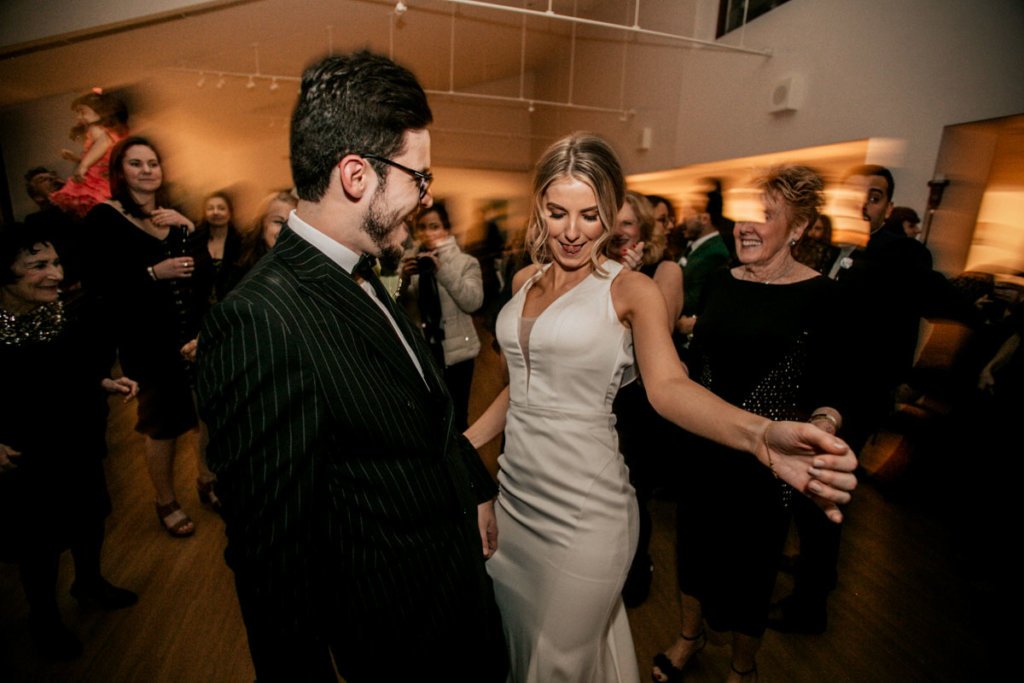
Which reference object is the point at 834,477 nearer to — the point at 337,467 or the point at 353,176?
the point at 337,467

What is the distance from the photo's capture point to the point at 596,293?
1.52 metres

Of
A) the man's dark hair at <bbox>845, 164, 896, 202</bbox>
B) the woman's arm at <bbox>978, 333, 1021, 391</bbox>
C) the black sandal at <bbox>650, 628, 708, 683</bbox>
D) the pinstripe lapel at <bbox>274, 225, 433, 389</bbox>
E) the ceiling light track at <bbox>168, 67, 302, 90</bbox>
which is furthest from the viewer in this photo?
the ceiling light track at <bbox>168, 67, 302, 90</bbox>

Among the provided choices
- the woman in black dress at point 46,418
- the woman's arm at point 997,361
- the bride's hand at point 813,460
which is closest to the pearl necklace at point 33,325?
the woman in black dress at point 46,418

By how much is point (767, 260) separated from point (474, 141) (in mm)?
12229

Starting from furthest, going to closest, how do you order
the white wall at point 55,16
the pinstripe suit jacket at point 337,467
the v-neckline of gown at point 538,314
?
the white wall at point 55,16
the v-neckline of gown at point 538,314
the pinstripe suit jacket at point 337,467

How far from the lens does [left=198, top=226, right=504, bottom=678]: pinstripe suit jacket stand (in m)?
0.80

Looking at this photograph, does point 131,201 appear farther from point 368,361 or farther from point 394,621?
point 394,621

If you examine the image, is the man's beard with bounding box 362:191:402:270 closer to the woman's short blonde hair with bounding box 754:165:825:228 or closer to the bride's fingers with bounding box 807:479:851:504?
the bride's fingers with bounding box 807:479:851:504

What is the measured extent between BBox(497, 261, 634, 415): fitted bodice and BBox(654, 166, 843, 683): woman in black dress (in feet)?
1.75

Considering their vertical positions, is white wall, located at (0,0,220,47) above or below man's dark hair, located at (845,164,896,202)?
above

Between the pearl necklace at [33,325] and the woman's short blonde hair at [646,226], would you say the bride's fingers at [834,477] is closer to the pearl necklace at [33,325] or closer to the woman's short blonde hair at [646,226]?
the woman's short blonde hair at [646,226]

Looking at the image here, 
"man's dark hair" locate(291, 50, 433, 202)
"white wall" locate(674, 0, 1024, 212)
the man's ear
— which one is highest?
"white wall" locate(674, 0, 1024, 212)

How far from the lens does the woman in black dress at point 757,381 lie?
5.62 feet

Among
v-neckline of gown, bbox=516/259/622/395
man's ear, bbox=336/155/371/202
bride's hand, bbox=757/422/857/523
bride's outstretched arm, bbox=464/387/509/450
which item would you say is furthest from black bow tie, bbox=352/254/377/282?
bride's hand, bbox=757/422/857/523
